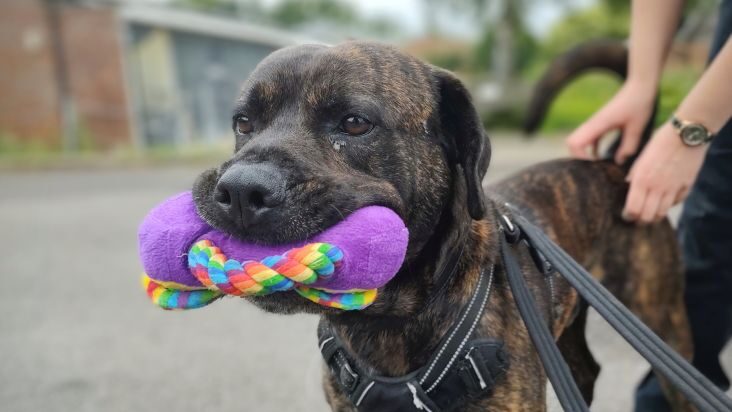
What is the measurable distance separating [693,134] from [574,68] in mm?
1158

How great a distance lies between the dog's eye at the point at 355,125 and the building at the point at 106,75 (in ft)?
71.7

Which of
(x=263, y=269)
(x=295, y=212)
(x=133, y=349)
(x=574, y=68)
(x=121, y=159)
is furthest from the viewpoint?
(x=121, y=159)

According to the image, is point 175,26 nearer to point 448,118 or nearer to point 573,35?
point 573,35

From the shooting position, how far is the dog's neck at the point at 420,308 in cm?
212

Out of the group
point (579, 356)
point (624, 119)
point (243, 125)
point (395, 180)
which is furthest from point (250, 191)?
point (579, 356)

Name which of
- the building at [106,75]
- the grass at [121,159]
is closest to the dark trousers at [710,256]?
the grass at [121,159]

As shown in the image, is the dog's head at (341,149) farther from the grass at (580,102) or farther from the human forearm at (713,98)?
the grass at (580,102)

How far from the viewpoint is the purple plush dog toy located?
5.27 ft

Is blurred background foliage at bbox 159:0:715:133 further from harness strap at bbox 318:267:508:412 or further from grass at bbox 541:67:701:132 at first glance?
harness strap at bbox 318:267:508:412

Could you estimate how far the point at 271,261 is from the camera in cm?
161

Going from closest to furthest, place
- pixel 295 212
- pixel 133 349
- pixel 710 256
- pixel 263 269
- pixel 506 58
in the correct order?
pixel 263 269 → pixel 295 212 → pixel 710 256 → pixel 133 349 → pixel 506 58

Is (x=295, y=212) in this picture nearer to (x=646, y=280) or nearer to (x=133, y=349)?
(x=646, y=280)

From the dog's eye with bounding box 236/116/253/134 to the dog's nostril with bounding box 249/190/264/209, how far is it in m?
0.64

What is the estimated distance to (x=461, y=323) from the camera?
2072 millimetres
